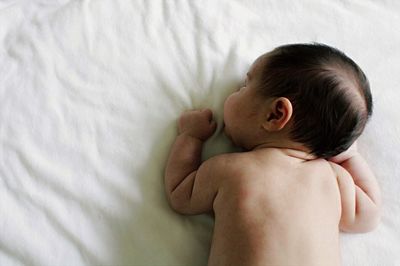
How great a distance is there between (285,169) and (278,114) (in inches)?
3.8

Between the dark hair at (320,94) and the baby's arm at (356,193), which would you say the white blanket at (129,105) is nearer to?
the baby's arm at (356,193)

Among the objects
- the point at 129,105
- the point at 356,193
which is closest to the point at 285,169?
the point at 356,193

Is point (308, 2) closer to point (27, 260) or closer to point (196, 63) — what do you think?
point (196, 63)

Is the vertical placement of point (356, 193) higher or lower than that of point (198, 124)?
lower

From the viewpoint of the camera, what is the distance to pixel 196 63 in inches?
40.8

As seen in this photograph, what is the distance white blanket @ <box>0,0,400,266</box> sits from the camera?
0.88 meters

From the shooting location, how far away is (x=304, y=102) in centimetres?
86

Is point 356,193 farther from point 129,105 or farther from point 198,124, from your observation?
point 129,105

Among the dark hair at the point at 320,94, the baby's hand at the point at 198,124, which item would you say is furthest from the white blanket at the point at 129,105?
the dark hair at the point at 320,94

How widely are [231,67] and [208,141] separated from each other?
0.55 ft

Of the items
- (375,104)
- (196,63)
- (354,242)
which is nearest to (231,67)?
(196,63)

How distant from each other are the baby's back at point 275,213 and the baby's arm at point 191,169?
32 millimetres

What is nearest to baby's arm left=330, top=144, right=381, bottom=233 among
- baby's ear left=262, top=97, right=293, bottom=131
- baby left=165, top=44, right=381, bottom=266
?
baby left=165, top=44, right=381, bottom=266

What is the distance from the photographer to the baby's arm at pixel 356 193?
92 cm
